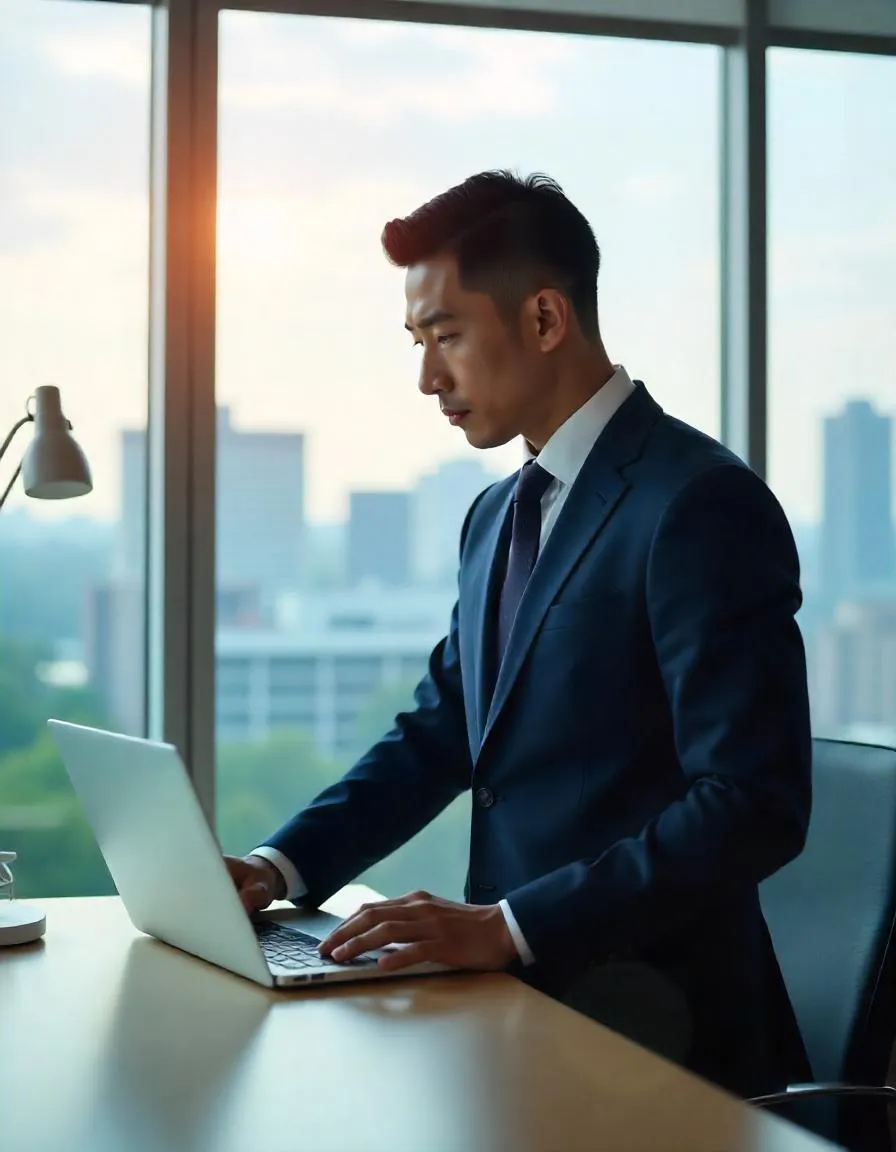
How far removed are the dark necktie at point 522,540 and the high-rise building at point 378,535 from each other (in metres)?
1.21

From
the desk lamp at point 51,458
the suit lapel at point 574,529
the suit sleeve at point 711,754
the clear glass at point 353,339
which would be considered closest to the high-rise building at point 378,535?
the clear glass at point 353,339

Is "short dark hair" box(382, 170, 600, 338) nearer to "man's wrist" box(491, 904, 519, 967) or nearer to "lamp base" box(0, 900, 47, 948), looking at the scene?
"man's wrist" box(491, 904, 519, 967)

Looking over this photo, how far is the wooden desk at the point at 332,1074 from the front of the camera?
3.34 feet

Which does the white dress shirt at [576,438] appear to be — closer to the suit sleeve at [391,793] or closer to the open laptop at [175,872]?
the suit sleeve at [391,793]

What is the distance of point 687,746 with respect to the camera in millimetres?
1597

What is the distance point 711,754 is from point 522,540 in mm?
500

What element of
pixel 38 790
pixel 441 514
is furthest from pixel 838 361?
pixel 38 790

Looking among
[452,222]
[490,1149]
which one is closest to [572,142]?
[452,222]

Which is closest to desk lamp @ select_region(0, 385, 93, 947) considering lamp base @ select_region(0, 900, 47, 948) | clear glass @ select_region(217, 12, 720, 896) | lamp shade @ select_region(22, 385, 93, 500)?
lamp shade @ select_region(22, 385, 93, 500)

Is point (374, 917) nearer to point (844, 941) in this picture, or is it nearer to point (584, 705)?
point (584, 705)

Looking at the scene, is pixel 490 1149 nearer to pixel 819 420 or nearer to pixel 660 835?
pixel 660 835

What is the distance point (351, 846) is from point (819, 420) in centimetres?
202

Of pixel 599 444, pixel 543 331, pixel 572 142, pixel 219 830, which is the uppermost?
pixel 572 142

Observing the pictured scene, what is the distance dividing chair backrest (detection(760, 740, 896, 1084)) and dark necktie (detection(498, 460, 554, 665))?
0.43m
